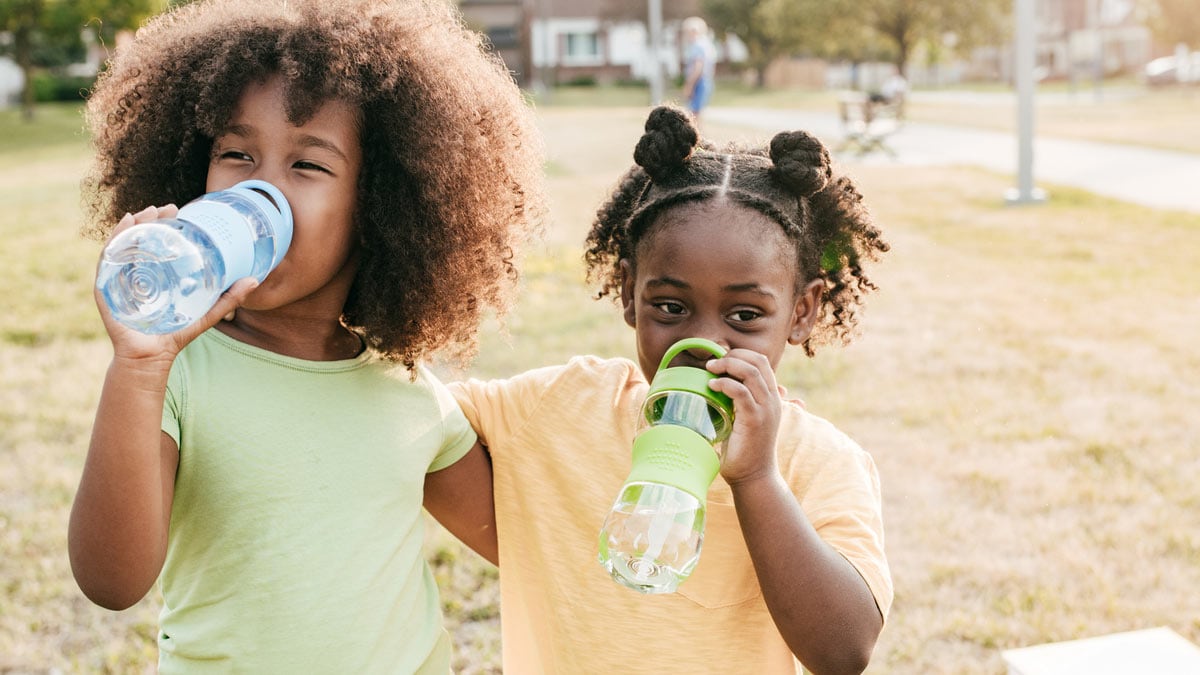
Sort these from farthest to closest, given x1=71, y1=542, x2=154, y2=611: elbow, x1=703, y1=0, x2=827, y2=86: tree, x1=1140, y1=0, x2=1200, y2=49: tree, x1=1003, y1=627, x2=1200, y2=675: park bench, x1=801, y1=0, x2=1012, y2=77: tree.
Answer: x1=703, y1=0, x2=827, y2=86: tree → x1=1140, y1=0, x2=1200, y2=49: tree → x1=801, y1=0, x2=1012, y2=77: tree → x1=1003, y1=627, x2=1200, y2=675: park bench → x1=71, y1=542, x2=154, y2=611: elbow

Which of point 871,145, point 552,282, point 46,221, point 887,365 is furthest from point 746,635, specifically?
point 871,145

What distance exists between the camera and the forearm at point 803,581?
1684mm

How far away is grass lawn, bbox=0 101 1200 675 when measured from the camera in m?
3.23

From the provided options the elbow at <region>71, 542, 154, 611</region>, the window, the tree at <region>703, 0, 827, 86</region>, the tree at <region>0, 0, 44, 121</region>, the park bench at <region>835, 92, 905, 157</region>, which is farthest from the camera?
the window

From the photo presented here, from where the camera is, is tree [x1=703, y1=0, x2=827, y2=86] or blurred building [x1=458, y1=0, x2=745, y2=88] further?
blurred building [x1=458, y1=0, x2=745, y2=88]

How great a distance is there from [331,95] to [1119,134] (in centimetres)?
1982

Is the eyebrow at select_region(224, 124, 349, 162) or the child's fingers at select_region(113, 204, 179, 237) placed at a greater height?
the eyebrow at select_region(224, 124, 349, 162)

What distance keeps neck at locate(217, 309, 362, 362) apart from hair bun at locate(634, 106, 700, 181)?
25.7 inches

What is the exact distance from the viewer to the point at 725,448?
1670mm

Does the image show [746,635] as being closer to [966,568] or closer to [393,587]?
[393,587]

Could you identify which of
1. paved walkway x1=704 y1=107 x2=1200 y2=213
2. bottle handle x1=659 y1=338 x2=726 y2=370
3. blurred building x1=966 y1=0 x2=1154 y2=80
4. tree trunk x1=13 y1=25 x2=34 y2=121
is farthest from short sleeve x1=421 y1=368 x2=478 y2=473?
blurred building x1=966 y1=0 x2=1154 y2=80

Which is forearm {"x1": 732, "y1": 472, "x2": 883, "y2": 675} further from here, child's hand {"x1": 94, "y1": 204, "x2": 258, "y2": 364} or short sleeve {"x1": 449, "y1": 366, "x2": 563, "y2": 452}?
child's hand {"x1": 94, "y1": 204, "x2": 258, "y2": 364}

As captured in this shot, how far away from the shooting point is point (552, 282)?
7.80 m

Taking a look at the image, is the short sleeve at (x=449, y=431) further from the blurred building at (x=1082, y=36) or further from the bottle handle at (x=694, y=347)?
the blurred building at (x=1082, y=36)
